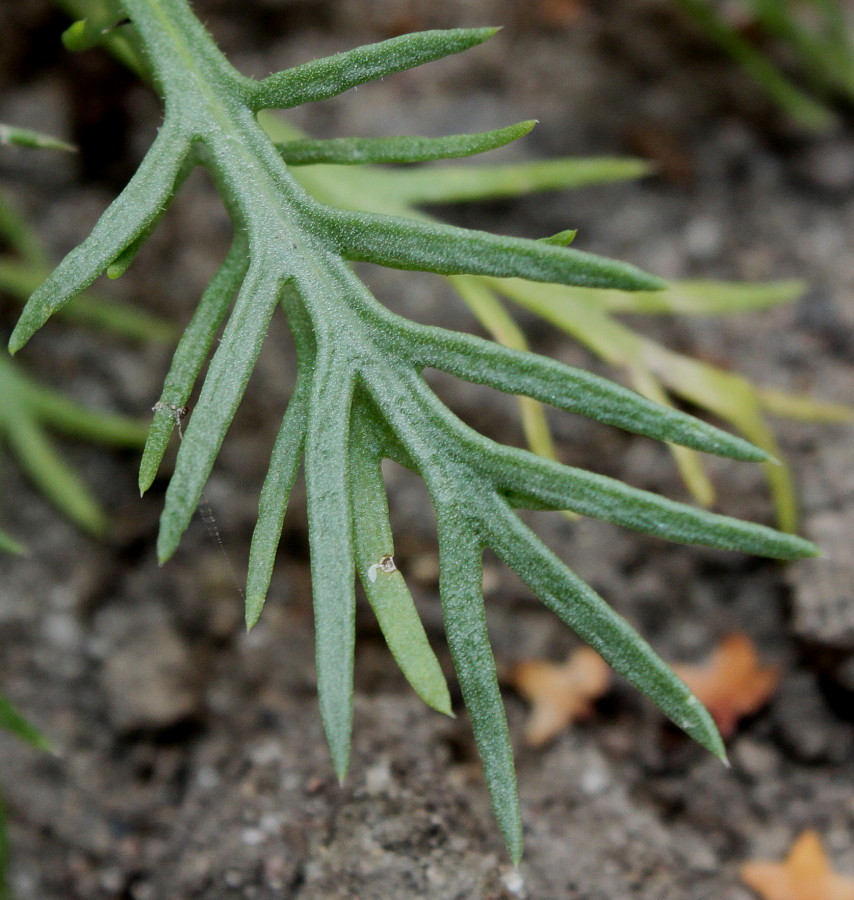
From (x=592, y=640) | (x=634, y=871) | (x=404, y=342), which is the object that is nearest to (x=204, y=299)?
(x=404, y=342)

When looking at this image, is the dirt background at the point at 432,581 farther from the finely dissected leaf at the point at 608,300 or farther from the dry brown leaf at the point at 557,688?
the finely dissected leaf at the point at 608,300

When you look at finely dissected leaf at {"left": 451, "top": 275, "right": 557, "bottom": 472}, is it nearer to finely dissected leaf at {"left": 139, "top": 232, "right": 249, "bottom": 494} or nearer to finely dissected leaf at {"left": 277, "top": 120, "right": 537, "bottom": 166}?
finely dissected leaf at {"left": 277, "top": 120, "right": 537, "bottom": 166}

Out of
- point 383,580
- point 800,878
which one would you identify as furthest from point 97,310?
point 800,878

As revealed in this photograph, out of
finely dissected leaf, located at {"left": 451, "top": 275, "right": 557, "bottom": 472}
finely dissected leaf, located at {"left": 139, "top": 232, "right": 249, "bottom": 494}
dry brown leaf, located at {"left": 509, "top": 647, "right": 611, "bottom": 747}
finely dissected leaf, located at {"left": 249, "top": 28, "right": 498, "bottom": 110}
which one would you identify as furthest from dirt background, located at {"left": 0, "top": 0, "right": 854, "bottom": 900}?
finely dissected leaf, located at {"left": 249, "top": 28, "right": 498, "bottom": 110}

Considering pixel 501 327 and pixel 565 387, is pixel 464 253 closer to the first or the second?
pixel 565 387

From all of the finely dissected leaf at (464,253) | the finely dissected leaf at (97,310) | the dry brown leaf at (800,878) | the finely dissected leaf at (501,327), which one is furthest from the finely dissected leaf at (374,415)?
the finely dissected leaf at (97,310)

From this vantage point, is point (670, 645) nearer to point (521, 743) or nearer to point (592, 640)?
point (521, 743)
